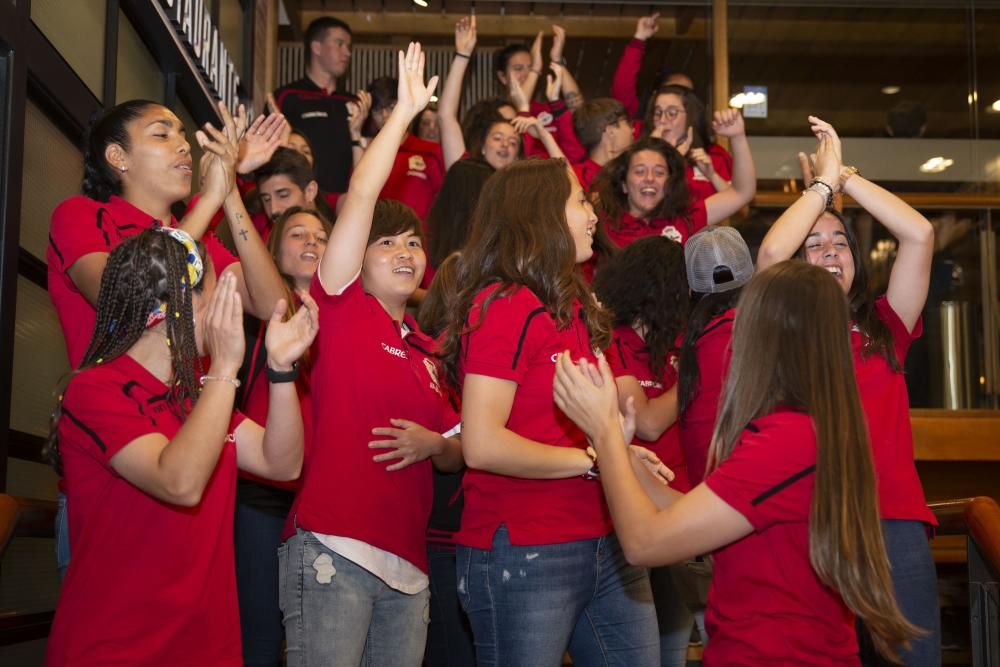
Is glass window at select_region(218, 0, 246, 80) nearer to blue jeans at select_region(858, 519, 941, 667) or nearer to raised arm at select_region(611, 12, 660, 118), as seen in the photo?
raised arm at select_region(611, 12, 660, 118)

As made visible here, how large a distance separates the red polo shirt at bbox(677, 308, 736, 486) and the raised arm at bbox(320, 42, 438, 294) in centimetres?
89

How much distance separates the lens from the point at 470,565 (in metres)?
2.43

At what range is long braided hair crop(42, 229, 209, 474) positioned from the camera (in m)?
2.21

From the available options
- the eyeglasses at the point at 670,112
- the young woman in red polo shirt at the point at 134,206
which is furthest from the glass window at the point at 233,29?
the young woman in red polo shirt at the point at 134,206

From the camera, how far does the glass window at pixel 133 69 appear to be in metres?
4.53

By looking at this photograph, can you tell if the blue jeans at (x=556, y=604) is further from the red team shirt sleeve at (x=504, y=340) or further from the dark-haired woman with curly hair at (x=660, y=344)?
the dark-haired woman with curly hair at (x=660, y=344)

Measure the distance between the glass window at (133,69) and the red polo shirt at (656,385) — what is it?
2300 mm

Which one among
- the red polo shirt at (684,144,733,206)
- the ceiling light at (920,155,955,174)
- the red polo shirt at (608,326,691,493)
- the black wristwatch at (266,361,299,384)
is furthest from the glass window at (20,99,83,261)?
the ceiling light at (920,155,955,174)

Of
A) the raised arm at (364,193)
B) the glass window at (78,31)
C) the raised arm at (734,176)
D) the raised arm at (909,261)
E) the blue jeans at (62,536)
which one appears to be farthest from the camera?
the raised arm at (734,176)

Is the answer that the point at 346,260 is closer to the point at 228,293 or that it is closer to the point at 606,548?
the point at 228,293

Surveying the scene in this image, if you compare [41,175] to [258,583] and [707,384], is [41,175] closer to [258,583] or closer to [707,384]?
[258,583]

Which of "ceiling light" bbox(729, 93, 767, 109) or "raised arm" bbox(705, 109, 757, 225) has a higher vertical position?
"ceiling light" bbox(729, 93, 767, 109)

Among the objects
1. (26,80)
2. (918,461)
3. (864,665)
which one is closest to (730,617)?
(864,665)

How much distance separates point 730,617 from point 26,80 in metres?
2.57
